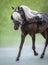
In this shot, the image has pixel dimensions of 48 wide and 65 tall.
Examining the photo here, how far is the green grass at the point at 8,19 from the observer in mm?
1384

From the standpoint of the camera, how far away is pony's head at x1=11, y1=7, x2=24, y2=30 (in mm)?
1306

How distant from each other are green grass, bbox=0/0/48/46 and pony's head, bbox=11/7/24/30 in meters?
0.05

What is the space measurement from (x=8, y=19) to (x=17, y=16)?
0.09m

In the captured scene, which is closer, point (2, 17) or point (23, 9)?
point (23, 9)

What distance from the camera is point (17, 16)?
130 cm

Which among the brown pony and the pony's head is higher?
the pony's head

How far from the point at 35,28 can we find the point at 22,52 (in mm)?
116

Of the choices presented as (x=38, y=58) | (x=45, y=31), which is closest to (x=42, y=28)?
(x=45, y=31)

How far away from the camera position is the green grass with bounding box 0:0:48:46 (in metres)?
1.38

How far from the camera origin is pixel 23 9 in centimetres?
132

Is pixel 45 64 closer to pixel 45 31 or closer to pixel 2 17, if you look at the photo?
pixel 45 31

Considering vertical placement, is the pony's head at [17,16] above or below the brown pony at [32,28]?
above

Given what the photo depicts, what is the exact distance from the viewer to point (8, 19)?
4.52 ft

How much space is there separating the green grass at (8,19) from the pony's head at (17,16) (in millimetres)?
51
